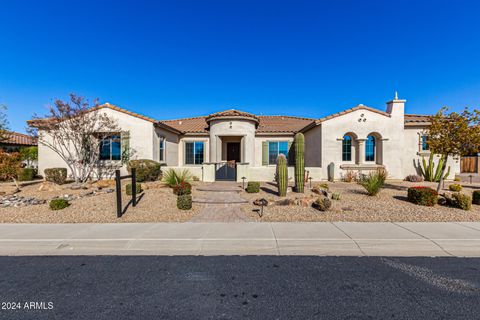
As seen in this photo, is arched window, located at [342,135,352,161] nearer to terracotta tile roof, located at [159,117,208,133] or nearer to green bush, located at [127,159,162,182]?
terracotta tile roof, located at [159,117,208,133]

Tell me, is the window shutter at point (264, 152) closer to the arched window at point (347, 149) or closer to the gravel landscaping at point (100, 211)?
the arched window at point (347, 149)

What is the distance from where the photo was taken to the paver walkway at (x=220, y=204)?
21.6ft

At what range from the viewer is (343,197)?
8.69m

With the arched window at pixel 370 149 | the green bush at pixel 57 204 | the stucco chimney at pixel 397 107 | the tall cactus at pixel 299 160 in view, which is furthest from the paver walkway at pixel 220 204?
the stucco chimney at pixel 397 107

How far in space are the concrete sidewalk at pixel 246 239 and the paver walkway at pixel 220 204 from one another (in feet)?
2.31

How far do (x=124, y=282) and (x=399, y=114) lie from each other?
1764 centimetres

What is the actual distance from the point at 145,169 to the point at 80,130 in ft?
13.9

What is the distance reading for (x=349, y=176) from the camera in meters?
13.5

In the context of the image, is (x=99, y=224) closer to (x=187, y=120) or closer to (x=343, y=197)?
(x=343, y=197)

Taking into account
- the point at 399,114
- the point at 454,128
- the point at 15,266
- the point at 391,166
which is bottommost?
the point at 15,266

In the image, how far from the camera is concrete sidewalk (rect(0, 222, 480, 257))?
4320 millimetres

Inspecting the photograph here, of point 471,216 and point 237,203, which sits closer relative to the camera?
point 471,216

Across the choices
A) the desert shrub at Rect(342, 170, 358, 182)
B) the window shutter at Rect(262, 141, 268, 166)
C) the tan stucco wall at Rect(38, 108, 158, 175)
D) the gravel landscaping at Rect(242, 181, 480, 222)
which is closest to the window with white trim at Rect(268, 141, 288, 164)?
the window shutter at Rect(262, 141, 268, 166)

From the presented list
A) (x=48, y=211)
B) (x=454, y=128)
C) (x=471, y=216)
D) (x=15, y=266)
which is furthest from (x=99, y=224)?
(x=454, y=128)
